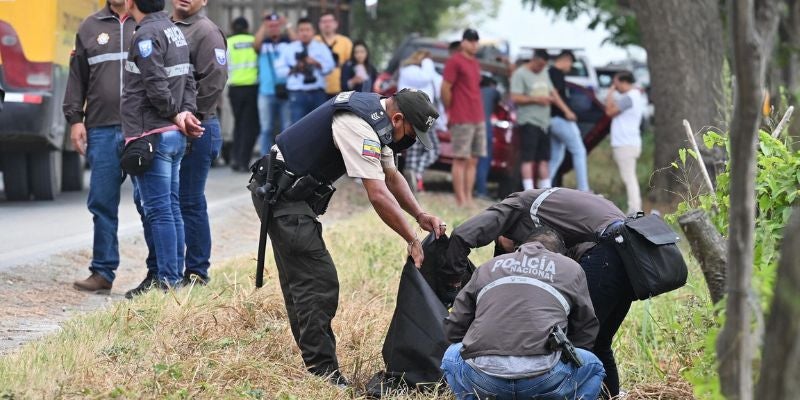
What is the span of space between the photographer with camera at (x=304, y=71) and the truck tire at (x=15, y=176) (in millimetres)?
3347

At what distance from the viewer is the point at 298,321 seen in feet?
20.6

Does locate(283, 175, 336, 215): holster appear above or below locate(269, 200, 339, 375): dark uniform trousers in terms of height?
above

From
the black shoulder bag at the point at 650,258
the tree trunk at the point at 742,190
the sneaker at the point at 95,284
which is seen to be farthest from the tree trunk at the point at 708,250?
the sneaker at the point at 95,284

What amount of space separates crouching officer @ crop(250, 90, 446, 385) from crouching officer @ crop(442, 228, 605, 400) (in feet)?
1.65

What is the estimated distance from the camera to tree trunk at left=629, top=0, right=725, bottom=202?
1511cm

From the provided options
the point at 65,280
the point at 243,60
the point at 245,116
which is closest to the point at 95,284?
the point at 65,280

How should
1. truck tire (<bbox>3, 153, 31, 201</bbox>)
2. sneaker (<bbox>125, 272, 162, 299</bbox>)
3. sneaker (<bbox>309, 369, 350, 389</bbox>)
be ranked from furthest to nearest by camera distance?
truck tire (<bbox>3, 153, 31, 201</bbox>), sneaker (<bbox>125, 272, 162, 299</bbox>), sneaker (<bbox>309, 369, 350, 389</bbox>)

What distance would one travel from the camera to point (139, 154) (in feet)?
24.6

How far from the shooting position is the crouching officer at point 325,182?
5.81 metres

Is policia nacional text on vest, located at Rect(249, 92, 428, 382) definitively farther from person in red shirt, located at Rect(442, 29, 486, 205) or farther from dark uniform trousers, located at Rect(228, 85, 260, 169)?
dark uniform trousers, located at Rect(228, 85, 260, 169)

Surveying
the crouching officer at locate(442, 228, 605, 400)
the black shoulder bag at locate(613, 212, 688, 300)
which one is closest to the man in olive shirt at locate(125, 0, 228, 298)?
the crouching officer at locate(442, 228, 605, 400)

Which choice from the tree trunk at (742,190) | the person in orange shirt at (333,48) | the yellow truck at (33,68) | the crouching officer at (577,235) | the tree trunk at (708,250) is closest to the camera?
the tree trunk at (742,190)

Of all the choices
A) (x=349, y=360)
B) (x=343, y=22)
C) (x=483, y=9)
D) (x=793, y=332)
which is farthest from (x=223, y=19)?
(x=483, y=9)

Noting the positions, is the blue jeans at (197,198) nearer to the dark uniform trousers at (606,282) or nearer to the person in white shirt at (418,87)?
the dark uniform trousers at (606,282)
